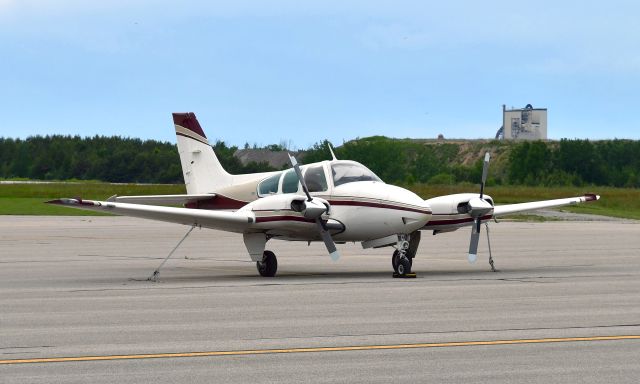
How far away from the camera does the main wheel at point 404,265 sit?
66.8 feet

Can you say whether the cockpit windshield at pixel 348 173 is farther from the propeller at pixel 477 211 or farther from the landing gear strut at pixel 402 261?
the propeller at pixel 477 211

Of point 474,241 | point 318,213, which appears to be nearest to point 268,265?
point 318,213

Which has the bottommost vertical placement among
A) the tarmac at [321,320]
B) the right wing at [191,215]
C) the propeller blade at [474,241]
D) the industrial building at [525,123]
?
the tarmac at [321,320]

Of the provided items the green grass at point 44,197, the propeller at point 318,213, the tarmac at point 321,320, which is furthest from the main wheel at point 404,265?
the green grass at point 44,197

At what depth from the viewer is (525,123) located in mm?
170875

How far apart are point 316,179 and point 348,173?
69 cm

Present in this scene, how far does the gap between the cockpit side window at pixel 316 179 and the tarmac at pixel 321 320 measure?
5.79 feet

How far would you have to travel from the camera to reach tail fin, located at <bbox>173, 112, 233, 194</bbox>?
25188mm

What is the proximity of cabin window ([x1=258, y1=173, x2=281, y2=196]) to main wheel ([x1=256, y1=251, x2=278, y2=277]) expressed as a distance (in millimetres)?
1499

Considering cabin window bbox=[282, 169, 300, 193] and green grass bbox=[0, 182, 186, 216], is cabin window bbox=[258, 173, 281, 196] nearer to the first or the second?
cabin window bbox=[282, 169, 300, 193]

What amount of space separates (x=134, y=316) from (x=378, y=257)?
14166 millimetres

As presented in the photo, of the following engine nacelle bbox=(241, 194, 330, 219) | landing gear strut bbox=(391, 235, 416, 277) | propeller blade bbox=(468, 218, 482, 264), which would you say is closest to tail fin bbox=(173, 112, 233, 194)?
engine nacelle bbox=(241, 194, 330, 219)

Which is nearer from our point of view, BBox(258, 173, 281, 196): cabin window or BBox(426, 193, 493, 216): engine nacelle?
BBox(426, 193, 493, 216): engine nacelle

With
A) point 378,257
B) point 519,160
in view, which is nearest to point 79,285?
point 378,257
